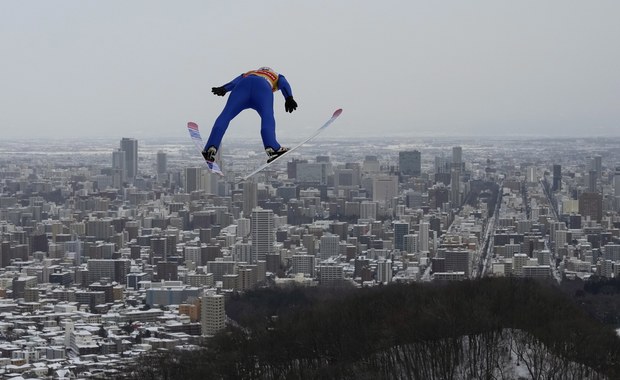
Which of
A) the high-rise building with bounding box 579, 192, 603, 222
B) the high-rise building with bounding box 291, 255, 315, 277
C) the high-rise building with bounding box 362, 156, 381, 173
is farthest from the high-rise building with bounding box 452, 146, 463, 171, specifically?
the high-rise building with bounding box 291, 255, 315, 277

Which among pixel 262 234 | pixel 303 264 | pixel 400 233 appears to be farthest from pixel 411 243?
pixel 303 264

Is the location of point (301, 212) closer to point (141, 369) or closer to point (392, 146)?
point (392, 146)

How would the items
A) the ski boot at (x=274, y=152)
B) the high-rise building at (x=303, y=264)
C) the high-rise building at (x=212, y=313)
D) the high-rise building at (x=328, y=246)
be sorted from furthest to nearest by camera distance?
the high-rise building at (x=328, y=246), the high-rise building at (x=303, y=264), the high-rise building at (x=212, y=313), the ski boot at (x=274, y=152)

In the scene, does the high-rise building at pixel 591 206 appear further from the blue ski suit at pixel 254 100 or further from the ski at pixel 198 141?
the blue ski suit at pixel 254 100

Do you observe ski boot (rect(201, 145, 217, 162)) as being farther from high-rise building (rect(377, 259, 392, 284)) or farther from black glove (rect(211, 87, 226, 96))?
high-rise building (rect(377, 259, 392, 284))

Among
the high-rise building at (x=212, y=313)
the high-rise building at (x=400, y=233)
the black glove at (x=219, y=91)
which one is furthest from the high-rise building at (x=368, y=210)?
the black glove at (x=219, y=91)

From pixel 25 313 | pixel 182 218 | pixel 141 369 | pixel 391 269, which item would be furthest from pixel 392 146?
pixel 141 369
